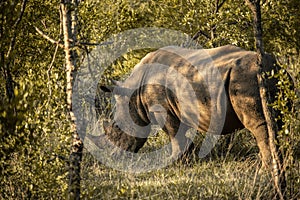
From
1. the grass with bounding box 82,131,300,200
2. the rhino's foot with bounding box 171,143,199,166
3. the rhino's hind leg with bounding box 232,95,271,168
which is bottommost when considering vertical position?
the rhino's foot with bounding box 171,143,199,166

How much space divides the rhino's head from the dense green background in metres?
0.64

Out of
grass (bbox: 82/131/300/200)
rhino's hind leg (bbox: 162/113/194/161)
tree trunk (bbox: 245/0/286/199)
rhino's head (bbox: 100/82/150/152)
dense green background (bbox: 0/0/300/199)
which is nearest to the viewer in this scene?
dense green background (bbox: 0/0/300/199)

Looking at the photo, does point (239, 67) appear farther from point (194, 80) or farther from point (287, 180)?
point (287, 180)

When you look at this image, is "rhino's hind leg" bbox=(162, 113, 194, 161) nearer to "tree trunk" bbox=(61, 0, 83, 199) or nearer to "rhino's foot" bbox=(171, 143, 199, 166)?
"rhino's foot" bbox=(171, 143, 199, 166)

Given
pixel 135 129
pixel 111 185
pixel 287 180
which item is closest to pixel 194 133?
pixel 135 129

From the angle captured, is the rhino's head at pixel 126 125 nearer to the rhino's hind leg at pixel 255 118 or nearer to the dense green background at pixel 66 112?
the dense green background at pixel 66 112

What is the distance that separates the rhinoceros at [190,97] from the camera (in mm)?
8234

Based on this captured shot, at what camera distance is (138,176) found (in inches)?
364

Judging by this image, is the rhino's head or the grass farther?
the rhino's head

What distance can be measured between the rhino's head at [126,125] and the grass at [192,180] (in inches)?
23.9

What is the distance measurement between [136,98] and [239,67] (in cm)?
258

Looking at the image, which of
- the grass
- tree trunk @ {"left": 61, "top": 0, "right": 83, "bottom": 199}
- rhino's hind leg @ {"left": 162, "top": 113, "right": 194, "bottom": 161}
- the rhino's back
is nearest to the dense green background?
the grass

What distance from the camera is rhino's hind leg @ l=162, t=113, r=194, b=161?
1016cm

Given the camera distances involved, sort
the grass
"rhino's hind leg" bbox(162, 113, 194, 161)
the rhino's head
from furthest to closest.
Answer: the rhino's head, "rhino's hind leg" bbox(162, 113, 194, 161), the grass
